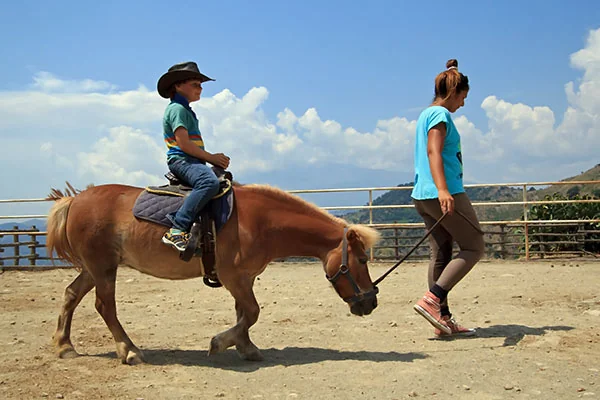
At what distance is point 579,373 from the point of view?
152 inches

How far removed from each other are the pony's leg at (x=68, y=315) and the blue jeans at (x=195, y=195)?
50.3 inches

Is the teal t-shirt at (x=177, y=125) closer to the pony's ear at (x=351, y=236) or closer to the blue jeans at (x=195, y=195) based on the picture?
the blue jeans at (x=195, y=195)

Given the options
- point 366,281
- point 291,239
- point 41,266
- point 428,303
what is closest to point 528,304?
point 428,303

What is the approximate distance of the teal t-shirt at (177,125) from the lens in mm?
4758

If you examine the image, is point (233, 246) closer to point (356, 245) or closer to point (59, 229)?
point (356, 245)

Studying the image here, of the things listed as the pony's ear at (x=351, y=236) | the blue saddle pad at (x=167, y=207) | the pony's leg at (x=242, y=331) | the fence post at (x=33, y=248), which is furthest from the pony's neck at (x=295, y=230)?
the fence post at (x=33, y=248)

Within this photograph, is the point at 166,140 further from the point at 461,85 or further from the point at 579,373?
the point at 579,373

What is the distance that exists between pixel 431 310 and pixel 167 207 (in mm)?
2444

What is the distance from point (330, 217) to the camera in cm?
495

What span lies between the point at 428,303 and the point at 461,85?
2050mm

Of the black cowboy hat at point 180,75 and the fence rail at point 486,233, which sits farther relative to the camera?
the fence rail at point 486,233

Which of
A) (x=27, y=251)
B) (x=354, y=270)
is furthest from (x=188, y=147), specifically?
(x=27, y=251)

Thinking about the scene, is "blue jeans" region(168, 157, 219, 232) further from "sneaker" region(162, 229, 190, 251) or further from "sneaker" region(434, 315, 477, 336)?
"sneaker" region(434, 315, 477, 336)

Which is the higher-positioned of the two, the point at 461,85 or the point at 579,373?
the point at 461,85
